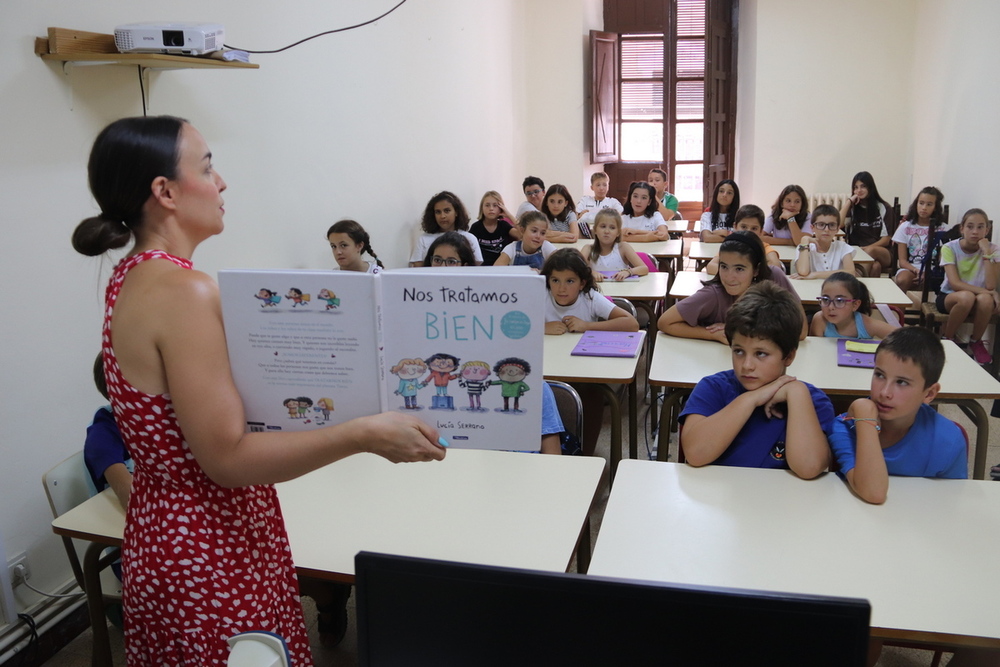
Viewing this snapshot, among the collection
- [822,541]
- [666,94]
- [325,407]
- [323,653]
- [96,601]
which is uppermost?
[666,94]

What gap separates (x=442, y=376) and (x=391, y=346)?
8cm

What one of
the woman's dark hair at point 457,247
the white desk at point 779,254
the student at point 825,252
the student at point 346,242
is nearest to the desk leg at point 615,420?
the woman's dark hair at point 457,247

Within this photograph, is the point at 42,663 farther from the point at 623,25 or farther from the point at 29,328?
the point at 623,25

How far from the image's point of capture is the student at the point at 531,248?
4848 millimetres

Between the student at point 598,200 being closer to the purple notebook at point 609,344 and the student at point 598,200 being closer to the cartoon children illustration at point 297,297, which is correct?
the purple notebook at point 609,344

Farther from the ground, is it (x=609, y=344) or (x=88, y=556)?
(x=609, y=344)

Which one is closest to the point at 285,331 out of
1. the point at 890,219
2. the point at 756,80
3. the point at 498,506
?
the point at 498,506

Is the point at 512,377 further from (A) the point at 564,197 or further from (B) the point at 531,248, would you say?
(A) the point at 564,197

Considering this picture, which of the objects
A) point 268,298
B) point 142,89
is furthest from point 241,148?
point 268,298

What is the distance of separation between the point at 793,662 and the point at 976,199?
20.4ft

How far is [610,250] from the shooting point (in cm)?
509

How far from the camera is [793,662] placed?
2.26 ft

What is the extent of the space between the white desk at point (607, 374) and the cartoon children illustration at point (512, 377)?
172 centimetres

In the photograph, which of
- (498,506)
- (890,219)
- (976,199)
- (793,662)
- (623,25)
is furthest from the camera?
(623,25)
